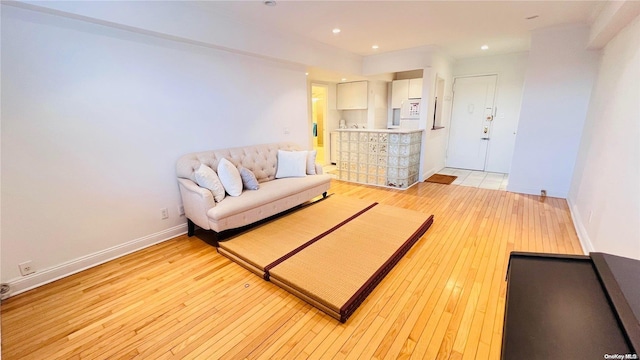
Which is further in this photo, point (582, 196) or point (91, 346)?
point (582, 196)

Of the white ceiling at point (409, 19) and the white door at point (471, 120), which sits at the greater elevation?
the white ceiling at point (409, 19)

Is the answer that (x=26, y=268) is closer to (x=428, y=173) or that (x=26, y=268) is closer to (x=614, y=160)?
(x=614, y=160)

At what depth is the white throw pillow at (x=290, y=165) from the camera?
384 centimetres

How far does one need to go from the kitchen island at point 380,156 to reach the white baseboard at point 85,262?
342 centimetres

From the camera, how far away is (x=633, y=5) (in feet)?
6.84

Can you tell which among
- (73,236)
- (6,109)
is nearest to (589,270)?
(73,236)

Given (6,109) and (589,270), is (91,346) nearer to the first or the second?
(6,109)

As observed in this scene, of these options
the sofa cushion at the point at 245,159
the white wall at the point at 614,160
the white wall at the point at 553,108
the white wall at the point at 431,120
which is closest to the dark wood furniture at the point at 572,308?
the white wall at the point at 614,160

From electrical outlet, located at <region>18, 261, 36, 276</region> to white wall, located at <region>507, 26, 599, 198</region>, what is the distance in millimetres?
6230

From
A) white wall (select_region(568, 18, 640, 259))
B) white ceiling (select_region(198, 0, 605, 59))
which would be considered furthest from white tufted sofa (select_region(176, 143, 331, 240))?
white wall (select_region(568, 18, 640, 259))

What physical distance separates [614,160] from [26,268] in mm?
5091

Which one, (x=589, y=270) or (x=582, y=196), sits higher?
(x=589, y=270)

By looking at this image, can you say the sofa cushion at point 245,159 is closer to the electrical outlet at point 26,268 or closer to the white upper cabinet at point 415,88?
the electrical outlet at point 26,268

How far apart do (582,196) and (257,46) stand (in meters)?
4.51
